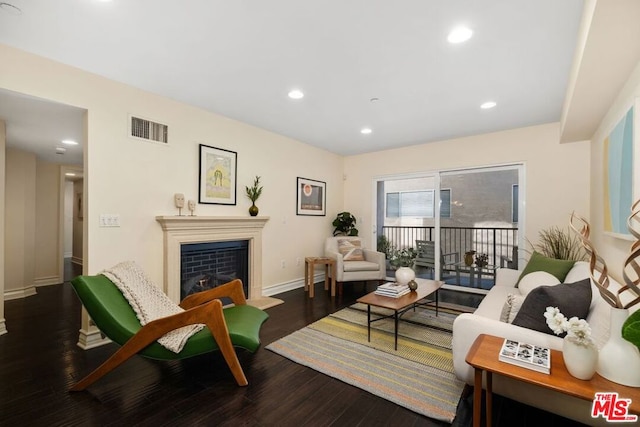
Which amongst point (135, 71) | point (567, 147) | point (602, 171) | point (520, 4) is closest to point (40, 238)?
point (135, 71)

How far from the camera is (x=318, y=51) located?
2258 mm

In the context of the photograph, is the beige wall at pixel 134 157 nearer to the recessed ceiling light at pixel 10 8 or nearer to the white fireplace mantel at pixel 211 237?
the white fireplace mantel at pixel 211 237

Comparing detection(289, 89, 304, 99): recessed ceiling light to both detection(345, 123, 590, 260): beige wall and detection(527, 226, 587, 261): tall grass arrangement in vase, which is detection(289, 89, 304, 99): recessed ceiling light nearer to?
detection(345, 123, 590, 260): beige wall

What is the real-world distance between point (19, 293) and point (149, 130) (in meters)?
3.56

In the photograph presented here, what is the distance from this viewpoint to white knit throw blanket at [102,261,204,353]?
6.50 ft

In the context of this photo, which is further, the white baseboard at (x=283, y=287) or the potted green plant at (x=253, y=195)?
the white baseboard at (x=283, y=287)

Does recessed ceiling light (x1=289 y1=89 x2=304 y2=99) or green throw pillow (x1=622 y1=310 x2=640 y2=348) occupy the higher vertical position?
recessed ceiling light (x1=289 y1=89 x2=304 y2=99)

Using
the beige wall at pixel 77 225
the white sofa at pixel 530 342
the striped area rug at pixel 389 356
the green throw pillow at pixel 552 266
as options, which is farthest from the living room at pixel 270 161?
the beige wall at pixel 77 225

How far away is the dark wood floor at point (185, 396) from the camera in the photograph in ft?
5.56

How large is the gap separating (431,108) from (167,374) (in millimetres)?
3741

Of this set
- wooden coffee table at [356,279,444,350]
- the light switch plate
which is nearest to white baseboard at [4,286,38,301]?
the light switch plate

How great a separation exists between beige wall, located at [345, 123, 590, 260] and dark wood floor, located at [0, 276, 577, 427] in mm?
3075

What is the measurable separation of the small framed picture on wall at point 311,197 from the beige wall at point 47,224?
4367mm

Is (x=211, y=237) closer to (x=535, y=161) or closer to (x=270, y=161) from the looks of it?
(x=270, y=161)
